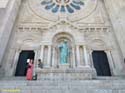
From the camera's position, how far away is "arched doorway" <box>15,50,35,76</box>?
11.4m

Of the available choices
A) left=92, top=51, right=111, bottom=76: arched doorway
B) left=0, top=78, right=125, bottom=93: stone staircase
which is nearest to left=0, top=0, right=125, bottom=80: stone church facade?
left=92, top=51, right=111, bottom=76: arched doorway

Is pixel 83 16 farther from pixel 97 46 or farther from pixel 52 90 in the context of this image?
pixel 52 90

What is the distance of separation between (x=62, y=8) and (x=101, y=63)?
677 centimetres

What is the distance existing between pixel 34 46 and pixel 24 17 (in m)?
3.51

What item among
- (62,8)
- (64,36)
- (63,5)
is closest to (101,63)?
(64,36)

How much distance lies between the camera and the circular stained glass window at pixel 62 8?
14.8 m

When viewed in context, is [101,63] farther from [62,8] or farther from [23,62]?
[62,8]

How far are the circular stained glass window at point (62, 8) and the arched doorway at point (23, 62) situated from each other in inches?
149

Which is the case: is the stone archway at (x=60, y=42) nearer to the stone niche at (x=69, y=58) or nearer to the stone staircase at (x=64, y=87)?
the stone niche at (x=69, y=58)

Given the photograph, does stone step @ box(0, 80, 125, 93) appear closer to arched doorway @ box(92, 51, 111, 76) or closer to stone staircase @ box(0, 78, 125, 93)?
stone staircase @ box(0, 78, 125, 93)

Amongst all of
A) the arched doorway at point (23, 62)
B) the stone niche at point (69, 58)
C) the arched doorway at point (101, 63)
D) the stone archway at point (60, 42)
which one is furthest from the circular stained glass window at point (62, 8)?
the arched doorway at point (101, 63)

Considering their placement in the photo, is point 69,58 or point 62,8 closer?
point 69,58

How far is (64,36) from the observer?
13.0 metres

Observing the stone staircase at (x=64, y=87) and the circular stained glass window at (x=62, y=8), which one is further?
the circular stained glass window at (x=62, y=8)
